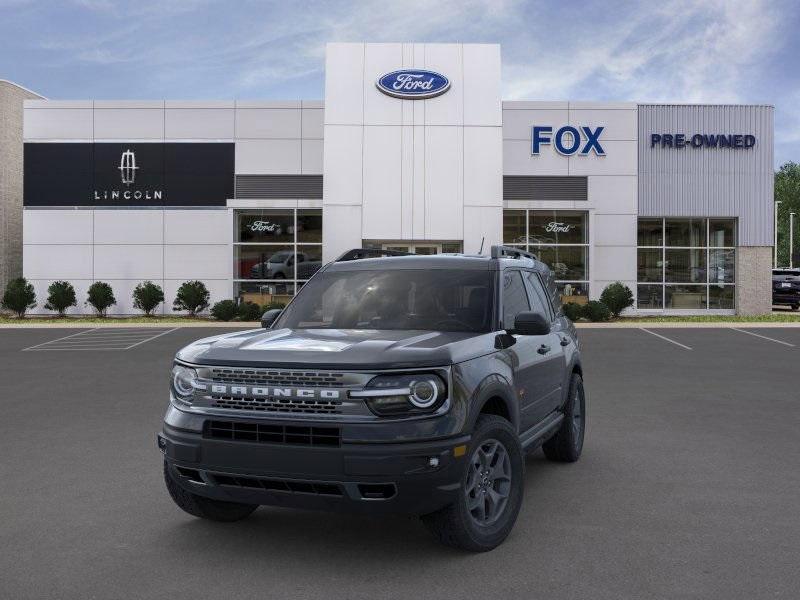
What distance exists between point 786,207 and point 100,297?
8446 centimetres

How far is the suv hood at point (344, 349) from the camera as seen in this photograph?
4348 millimetres

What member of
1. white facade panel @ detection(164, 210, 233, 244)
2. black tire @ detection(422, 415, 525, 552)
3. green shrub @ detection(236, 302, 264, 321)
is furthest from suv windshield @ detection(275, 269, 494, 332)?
white facade panel @ detection(164, 210, 233, 244)

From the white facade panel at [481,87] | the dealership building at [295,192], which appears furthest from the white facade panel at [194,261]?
the white facade panel at [481,87]

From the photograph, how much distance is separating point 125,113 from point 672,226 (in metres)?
20.8

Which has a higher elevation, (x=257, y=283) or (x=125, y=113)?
(x=125, y=113)

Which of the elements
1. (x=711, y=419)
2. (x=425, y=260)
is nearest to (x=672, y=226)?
(x=711, y=419)

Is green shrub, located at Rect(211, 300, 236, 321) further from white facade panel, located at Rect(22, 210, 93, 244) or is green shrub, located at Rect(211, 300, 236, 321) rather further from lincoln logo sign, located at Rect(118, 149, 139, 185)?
lincoln logo sign, located at Rect(118, 149, 139, 185)

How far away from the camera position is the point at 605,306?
2691cm

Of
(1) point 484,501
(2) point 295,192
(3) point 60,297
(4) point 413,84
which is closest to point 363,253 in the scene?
(1) point 484,501

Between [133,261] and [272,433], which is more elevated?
[133,261]

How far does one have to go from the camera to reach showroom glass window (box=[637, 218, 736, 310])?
99.3 ft

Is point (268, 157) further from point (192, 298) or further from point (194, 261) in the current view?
point (192, 298)

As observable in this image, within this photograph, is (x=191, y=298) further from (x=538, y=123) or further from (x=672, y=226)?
(x=672, y=226)

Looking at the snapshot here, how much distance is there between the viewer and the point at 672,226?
30.4m
